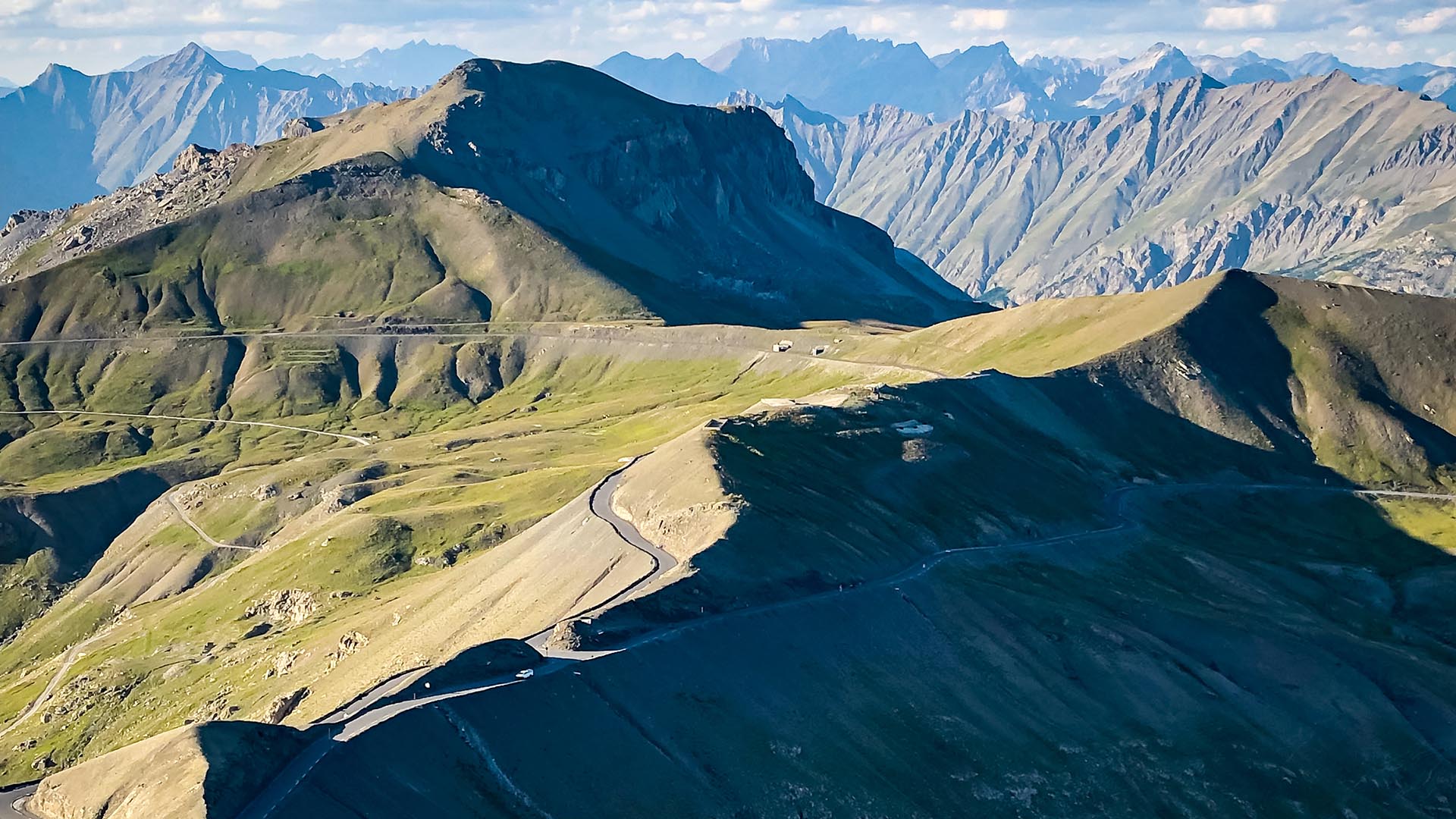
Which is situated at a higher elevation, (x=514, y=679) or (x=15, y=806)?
(x=514, y=679)

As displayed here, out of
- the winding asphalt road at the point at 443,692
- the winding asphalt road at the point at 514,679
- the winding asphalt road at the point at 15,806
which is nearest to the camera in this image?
the winding asphalt road at the point at 514,679

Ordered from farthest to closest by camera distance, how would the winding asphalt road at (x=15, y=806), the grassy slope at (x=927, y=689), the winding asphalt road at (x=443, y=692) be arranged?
the winding asphalt road at (x=15, y=806) < the grassy slope at (x=927, y=689) < the winding asphalt road at (x=443, y=692)

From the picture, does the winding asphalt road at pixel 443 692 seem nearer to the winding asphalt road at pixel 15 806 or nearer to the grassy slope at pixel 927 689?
the winding asphalt road at pixel 15 806

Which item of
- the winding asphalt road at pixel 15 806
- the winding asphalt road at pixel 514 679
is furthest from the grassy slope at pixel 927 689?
the winding asphalt road at pixel 15 806

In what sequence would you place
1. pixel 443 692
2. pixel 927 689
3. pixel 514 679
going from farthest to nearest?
1. pixel 927 689
2. pixel 514 679
3. pixel 443 692

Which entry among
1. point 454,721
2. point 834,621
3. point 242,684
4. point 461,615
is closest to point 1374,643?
point 834,621

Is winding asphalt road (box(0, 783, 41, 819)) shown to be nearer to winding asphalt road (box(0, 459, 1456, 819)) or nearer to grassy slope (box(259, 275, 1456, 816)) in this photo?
winding asphalt road (box(0, 459, 1456, 819))

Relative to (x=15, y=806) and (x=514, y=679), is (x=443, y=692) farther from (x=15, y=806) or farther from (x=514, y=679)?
(x=15, y=806)

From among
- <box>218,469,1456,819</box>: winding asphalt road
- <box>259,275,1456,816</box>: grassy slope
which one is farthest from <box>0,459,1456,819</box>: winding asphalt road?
<box>259,275,1456,816</box>: grassy slope

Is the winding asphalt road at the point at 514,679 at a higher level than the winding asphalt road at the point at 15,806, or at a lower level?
higher

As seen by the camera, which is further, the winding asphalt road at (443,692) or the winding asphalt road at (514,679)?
the winding asphalt road at (443,692)

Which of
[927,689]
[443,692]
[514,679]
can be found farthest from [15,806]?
[927,689]
